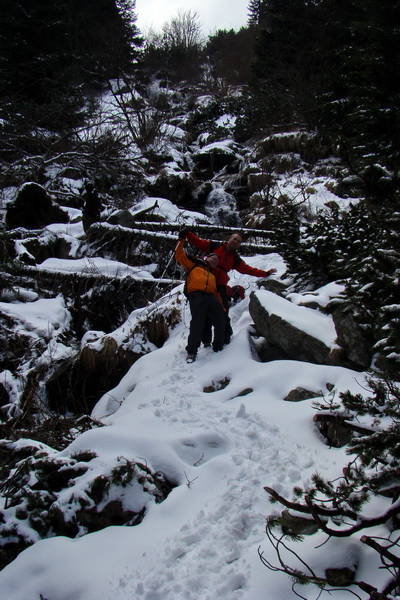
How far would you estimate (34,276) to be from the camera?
6.46m

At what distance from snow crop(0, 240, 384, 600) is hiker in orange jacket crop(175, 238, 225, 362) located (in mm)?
328

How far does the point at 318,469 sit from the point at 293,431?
46 cm

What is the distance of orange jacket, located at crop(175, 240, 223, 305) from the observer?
482cm

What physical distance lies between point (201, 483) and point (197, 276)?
2.86 meters

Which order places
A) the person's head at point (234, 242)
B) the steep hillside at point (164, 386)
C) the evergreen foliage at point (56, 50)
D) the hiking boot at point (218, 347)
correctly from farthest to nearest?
the evergreen foliage at point (56, 50) < the person's head at point (234, 242) < the hiking boot at point (218, 347) < the steep hillside at point (164, 386)

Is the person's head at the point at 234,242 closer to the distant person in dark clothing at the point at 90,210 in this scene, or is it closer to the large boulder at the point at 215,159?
the distant person in dark clothing at the point at 90,210

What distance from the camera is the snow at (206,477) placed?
1.78 meters

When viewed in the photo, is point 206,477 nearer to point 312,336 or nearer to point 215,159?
point 312,336

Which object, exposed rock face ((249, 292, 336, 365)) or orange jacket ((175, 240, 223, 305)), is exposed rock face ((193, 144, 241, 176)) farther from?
exposed rock face ((249, 292, 336, 365))

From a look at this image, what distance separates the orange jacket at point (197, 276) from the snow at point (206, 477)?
73 centimetres

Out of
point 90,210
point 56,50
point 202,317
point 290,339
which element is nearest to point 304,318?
point 290,339

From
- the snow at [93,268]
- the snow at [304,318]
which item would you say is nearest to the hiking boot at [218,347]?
the snow at [304,318]

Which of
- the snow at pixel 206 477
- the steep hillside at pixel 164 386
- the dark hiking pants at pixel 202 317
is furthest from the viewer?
the dark hiking pants at pixel 202 317

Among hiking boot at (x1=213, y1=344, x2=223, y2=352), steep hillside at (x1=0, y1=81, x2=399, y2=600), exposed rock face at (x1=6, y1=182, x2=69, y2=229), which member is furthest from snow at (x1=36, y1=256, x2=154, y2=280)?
exposed rock face at (x1=6, y1=182, x2=69, y2=229)
